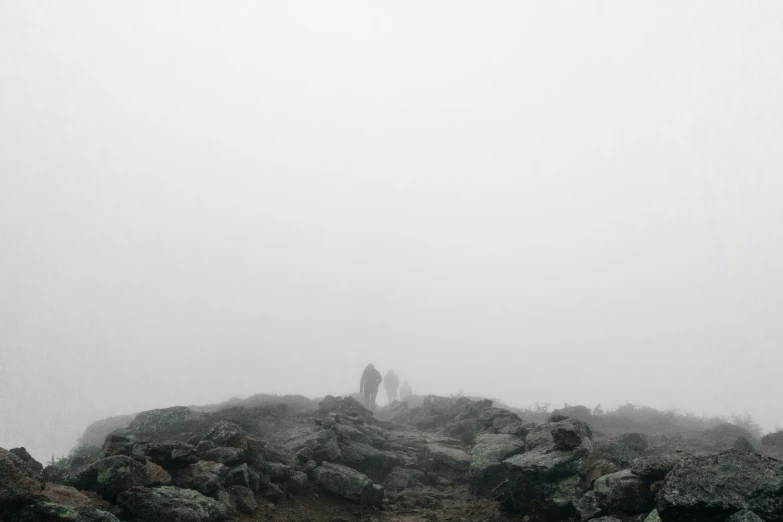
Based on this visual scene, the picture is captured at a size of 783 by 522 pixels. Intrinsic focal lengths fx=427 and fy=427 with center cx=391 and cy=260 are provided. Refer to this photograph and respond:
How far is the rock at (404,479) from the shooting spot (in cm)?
1578

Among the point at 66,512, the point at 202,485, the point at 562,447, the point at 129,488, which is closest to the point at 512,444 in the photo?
the point at 562,447

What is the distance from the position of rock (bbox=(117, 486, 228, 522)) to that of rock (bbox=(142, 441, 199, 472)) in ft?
5.05

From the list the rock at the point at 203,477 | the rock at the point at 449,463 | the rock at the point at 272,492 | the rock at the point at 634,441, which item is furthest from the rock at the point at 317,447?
the rock at the point at 634,441

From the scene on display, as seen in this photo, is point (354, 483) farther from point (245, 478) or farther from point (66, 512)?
point (66, 512)

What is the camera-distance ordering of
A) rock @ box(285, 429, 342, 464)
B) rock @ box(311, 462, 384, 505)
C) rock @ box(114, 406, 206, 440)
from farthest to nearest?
rock @ box(114, 406, 206, 440)
rock @ box(285, 429, 342, 464)
rock @ box(311, 462, 384, 505)

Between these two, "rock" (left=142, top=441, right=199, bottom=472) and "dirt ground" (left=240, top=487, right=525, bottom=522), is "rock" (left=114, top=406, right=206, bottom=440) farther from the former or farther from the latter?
"dirt ground" (left=240, top=487, right=525, bottom=522)

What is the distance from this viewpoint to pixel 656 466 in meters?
9.73

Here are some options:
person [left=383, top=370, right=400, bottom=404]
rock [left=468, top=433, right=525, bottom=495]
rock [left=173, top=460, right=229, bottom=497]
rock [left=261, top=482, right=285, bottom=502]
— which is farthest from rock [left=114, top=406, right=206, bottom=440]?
person [left=383, top=370, right=400, bottom=404]

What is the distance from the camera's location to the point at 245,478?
1209 cm

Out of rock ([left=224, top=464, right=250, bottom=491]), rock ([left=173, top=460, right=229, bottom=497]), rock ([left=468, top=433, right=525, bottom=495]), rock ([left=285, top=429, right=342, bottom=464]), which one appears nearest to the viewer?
rock ([left=173, top=460, right=229, bottom=497])

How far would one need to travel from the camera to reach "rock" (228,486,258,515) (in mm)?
11281

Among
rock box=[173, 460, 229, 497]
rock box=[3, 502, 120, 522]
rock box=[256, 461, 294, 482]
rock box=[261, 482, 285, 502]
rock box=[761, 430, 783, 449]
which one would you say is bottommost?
rock box=[761, 430, 783, 449]

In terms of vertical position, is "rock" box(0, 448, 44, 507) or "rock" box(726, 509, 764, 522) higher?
"rock" box(0, 448, 44, 507)

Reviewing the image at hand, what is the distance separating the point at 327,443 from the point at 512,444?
7.01 meters
